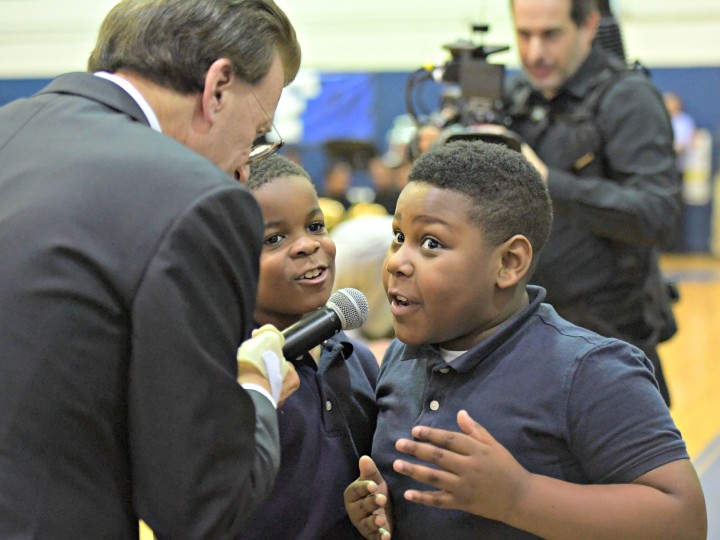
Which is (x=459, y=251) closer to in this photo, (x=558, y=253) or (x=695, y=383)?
(x=558, y=253)

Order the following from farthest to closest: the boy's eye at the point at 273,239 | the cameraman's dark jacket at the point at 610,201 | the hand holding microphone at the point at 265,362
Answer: the cameraman's dark jacket at the point at 610,201, the boy's eye at the point at 273,239, the hand holding microphone at the point at 265,362

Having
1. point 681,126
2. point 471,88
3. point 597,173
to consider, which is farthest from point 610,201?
point 681,126

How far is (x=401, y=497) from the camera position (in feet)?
5.96

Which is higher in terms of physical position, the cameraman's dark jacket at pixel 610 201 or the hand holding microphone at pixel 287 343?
the hand holding microphone at pixel 287 343

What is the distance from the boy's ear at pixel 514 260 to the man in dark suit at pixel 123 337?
0.56 m

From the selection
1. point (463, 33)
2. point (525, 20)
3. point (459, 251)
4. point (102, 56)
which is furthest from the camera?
point (463, 33)

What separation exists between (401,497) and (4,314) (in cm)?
83

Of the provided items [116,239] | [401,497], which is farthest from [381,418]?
[116,239]

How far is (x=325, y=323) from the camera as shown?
170 cm

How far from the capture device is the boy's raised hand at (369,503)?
5.71ft

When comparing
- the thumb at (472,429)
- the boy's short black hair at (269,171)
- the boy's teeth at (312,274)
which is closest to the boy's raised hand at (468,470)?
the thumb at (472,429)

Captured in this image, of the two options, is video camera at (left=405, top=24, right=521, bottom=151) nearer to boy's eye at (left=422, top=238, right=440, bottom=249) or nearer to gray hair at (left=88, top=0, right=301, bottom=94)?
boy's eye at (left=422, top=238, right=440, bottom=249)

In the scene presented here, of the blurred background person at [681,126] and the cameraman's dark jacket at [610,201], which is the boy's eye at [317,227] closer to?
the cameraman's dark jacket at [610,201]

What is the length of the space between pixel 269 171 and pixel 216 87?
0.52 meters
